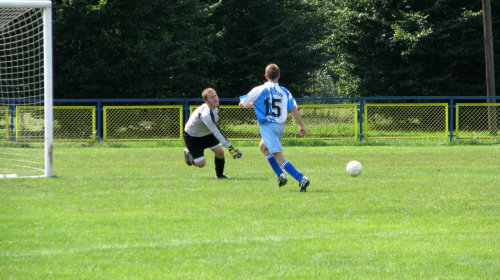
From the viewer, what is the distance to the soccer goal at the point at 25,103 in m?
12.3

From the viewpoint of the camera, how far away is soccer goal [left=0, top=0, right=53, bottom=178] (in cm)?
1229

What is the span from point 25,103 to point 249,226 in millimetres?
16193

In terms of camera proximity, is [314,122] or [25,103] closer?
[25,103]

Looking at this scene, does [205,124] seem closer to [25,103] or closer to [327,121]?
[25,103]

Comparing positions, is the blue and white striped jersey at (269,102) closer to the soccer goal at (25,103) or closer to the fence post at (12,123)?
the soccer goal at (25,103)

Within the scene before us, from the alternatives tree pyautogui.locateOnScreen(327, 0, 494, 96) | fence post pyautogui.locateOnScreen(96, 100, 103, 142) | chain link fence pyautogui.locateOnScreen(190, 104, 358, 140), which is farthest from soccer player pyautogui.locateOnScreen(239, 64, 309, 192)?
tree pyautogui.locateOnScreen(327, 0, 494, 96)

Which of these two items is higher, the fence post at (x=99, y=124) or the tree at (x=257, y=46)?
the tree at (x=257, y=46)

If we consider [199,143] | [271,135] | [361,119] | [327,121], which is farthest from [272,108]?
[327,121]

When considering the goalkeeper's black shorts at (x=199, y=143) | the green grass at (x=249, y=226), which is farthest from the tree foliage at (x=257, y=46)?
the goalkeeper's black shorts at (x=199, y=143)

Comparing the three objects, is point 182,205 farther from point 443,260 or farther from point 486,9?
point 486,9

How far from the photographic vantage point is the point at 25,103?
71.8ft

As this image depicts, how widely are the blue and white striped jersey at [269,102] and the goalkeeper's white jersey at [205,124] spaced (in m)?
1.47

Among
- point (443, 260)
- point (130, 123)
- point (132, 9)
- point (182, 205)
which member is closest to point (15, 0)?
point (182, 205)

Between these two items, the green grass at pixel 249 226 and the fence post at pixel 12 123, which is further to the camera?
the fence post at pixel 12 123
